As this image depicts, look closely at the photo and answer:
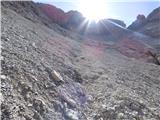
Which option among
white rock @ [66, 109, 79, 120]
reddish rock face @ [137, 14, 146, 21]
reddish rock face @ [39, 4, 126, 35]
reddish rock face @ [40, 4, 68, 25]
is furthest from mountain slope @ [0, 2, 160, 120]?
reddish rock face @ [137, 14, 146, 21]

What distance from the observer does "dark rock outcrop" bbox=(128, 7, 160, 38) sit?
41.2 metres

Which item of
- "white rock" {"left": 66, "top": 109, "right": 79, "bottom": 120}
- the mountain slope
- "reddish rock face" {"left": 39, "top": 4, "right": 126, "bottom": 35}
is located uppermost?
"reddish rock face" {"left": 39, "top": 4, "right": 126, "bottom": 35}

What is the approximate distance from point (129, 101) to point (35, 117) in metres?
3.63

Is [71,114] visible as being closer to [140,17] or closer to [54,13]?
[54,13]

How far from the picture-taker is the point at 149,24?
46188mm

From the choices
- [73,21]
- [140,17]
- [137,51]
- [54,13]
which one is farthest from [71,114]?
[140,17]

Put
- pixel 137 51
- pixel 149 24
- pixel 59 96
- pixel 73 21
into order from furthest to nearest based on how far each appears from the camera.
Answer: pixel 149 24 < pixel 73 21 < pixel 137 51 < pixel 59 96

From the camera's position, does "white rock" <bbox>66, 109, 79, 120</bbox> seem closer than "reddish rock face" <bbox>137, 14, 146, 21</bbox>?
Yes

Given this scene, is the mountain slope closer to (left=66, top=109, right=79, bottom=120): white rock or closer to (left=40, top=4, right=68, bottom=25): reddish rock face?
(left=66, top=109, right=79, bottom=120): white rock

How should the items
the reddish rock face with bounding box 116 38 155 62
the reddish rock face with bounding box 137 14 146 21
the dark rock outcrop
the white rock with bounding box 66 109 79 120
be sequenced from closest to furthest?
the white rock with bounding box 66 109 79 120, the reddish rock face with bounding box 116 38 155 62, the dark rock outcrop, the reddish rock face with bounding box 137 14 146 21

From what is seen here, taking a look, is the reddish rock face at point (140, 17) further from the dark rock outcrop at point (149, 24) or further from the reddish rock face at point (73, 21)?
the reddish rock face at point (73, 21)

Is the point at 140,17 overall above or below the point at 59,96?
above

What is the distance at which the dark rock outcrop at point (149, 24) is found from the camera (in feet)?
135

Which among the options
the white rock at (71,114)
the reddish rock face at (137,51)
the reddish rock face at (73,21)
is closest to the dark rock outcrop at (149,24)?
the reddish rock face at (73,21)
